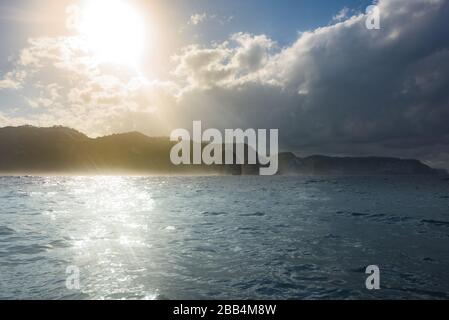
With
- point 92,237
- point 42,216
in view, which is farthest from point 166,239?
point 42,216

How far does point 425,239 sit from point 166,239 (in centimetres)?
1789

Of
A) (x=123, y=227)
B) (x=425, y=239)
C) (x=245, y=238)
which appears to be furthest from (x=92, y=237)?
(x=425, y=239)

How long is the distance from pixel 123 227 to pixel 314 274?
1717 cm
